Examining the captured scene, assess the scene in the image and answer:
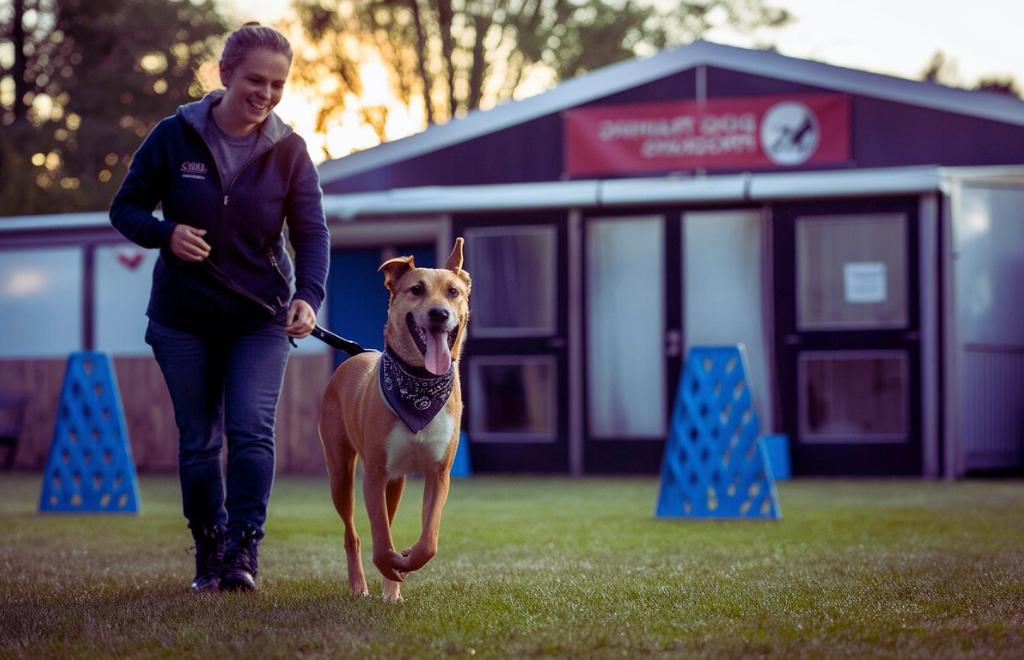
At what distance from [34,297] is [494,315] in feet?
17.5

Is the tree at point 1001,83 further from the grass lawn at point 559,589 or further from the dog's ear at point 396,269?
the dog's ear at point 396,269

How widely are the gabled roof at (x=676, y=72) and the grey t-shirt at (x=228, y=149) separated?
31.7ft

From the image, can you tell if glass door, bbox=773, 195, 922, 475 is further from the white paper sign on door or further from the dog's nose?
the dog's nose

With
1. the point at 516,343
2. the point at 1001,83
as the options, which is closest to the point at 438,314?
the point at 516,343

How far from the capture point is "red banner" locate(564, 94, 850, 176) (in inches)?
568

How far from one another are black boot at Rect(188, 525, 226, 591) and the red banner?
32.1 ft

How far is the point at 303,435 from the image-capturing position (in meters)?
15.3

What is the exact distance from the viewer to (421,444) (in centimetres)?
502

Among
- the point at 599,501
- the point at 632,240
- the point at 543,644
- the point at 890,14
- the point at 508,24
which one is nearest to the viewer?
the point at 543,644

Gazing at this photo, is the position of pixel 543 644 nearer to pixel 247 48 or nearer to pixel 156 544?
pixel 247 48

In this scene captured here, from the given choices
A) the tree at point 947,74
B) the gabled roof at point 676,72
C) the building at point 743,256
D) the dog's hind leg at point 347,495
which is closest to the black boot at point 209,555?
the dog's hind leg at point 347,495

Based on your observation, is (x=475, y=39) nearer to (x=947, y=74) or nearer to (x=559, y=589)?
(x=947, y=74)

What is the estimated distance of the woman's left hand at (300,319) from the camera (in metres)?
5.41

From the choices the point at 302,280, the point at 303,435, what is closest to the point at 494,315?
the point at 303,435
